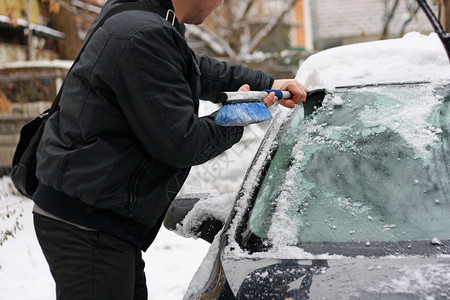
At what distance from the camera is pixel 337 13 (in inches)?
764

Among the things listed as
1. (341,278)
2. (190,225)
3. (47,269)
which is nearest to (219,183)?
(47,269)

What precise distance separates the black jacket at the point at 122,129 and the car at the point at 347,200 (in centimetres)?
33

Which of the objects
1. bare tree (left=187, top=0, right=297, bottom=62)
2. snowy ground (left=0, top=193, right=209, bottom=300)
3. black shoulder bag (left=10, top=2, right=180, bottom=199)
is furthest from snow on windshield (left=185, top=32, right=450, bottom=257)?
bare tree (left=187, top=0, right=297, bottom=62)

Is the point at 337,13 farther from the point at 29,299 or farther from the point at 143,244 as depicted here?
the point at 143,244

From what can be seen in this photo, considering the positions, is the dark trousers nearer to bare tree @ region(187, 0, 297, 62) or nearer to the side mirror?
the side mirror

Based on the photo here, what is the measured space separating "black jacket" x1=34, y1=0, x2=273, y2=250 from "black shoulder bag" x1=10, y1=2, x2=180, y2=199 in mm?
69

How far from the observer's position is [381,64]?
91.0 inches

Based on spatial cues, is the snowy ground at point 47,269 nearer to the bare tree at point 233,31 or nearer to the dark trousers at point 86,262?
the dark trousers at point 86,262

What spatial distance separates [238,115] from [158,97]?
0.26 metres

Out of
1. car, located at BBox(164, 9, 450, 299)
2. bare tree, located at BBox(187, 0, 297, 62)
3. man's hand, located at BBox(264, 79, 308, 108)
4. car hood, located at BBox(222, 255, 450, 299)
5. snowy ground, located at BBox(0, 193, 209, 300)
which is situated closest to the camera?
car hood, located at BBox(222, 255, 450, 299)

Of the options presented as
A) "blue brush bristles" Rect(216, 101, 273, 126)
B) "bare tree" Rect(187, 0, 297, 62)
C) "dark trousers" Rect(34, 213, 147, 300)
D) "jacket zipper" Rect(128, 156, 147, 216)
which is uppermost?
"blue brush bristles" Rect(216, 101, 273, 126)

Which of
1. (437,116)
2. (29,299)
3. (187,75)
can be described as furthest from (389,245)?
(29,299)

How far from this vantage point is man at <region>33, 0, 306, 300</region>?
1609 millimetres

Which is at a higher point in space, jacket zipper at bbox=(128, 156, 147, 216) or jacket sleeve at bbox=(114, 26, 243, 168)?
jacket sleeve at bbox=(114, 26, 243, 168)
